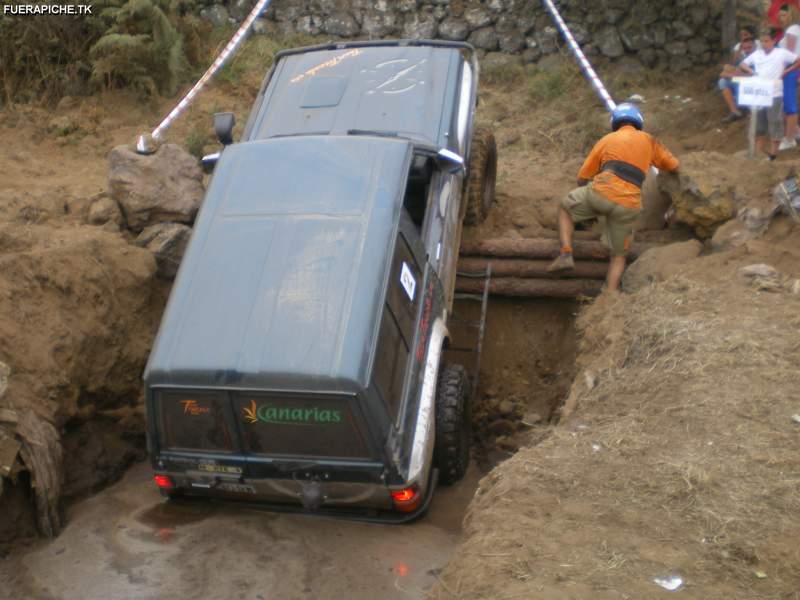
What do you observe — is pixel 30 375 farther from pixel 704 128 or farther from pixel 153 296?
pixel 704 128

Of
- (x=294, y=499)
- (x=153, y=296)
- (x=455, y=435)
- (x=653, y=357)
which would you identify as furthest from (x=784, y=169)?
(x=153, y=296)

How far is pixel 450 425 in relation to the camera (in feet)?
21.9

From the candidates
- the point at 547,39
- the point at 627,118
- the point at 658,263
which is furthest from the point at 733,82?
the point at 658,263

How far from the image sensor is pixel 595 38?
13922 mm

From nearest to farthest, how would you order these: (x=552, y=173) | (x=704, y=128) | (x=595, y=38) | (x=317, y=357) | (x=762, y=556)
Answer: (x=762, y=556)
(x=317, y=357)
(x=552, y=173)
(x=704, y=128)
(x=595, y=38)

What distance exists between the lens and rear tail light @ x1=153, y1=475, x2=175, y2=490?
6080 mm

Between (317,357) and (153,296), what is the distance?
11.9ft

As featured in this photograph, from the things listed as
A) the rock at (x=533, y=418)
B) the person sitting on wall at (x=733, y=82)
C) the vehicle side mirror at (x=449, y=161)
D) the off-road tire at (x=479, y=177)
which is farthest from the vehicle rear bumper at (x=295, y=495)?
the person sitting on wall at (x=733, y=82)

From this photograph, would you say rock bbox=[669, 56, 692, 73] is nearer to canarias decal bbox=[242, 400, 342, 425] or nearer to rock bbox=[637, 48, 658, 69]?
rock bbox=[637, 48, 658, 69]

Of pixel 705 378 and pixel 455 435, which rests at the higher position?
pixel 705 378

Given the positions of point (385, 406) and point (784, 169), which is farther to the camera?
point (784, 169)

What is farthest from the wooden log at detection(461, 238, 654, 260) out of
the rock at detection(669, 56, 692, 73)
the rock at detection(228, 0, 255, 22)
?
the rock at detection(228, 0, 255, 22)

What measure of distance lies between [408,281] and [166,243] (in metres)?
3.21

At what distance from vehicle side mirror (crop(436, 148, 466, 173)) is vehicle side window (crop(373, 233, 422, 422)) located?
105 cm
